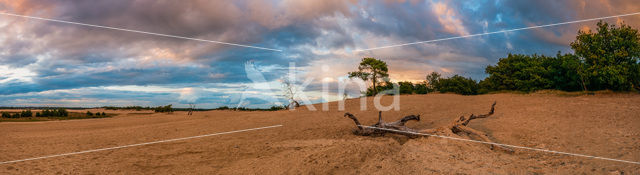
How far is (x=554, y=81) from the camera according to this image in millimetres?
22094

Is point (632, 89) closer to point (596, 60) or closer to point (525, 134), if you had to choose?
point (596, 60)

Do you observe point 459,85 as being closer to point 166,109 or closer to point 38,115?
point 166,109

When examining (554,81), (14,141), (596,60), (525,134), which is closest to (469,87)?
(554,81)

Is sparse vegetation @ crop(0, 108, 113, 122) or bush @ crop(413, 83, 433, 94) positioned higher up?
bush @ crop(413, 83, 433, 94)

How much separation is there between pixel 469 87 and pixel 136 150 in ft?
94.5

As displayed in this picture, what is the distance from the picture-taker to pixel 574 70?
65.1 ft

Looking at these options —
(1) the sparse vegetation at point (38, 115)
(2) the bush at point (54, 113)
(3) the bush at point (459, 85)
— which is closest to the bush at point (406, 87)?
(3) the bush at point (459, 85)

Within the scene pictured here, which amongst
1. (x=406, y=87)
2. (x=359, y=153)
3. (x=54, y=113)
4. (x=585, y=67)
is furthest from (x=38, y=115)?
(x=585, y=67)

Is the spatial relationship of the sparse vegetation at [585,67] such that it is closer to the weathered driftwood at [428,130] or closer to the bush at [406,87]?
the bush at [406,87]

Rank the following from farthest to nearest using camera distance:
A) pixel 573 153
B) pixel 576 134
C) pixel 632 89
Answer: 1. pixel 632 89
2. pixel 576 134
3. pixel 573 153

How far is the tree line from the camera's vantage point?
54.4 ft

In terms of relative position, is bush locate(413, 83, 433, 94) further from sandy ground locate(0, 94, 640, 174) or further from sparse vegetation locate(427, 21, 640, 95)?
sandy ground locate(0, 94, 640, 174)

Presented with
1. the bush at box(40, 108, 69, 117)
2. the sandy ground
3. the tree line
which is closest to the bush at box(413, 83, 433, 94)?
the tree line

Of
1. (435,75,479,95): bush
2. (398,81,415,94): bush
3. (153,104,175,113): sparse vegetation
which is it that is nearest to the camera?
(435,75,479,95): bush
